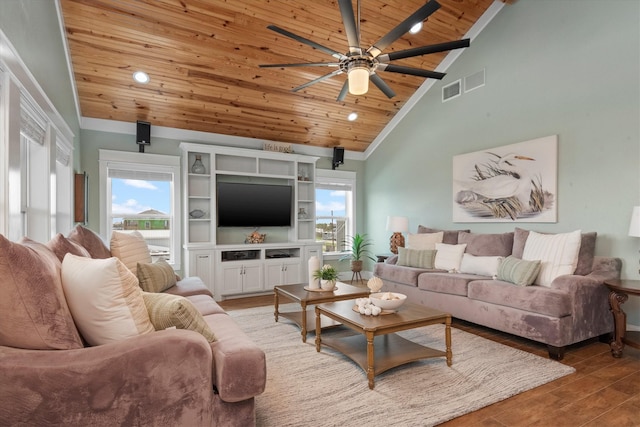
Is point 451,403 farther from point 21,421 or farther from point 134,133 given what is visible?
point 134,133

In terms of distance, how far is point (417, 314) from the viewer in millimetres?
2709

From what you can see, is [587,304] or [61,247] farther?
[587,304]

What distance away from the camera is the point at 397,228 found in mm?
5543

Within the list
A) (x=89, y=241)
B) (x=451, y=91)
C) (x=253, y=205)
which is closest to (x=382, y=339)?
(x=89, y=241)

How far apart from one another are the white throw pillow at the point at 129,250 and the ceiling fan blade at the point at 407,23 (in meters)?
2.58

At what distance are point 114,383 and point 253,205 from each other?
4.32 m

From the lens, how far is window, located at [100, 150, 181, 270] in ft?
16.0

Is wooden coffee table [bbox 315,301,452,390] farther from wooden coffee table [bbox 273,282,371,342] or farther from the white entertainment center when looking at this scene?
the white entertainment center

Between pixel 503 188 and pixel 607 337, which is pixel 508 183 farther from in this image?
pixel 607 337

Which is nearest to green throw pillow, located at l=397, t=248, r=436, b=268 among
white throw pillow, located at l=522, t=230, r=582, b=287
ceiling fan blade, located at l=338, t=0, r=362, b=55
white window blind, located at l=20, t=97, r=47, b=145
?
white throw pillow, located at l=522, t=230, r=582, b=287

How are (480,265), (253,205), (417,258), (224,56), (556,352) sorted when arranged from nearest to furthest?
(556,352) < (480,265) < (224,56) < (417,258) < (253,205)

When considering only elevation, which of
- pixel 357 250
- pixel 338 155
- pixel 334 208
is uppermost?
pixel 338 155

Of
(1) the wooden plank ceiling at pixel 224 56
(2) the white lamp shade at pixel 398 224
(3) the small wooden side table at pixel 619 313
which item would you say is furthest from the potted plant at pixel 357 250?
(3) the small wooden side table at pixel 619 313

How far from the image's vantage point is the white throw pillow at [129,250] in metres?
2.95
